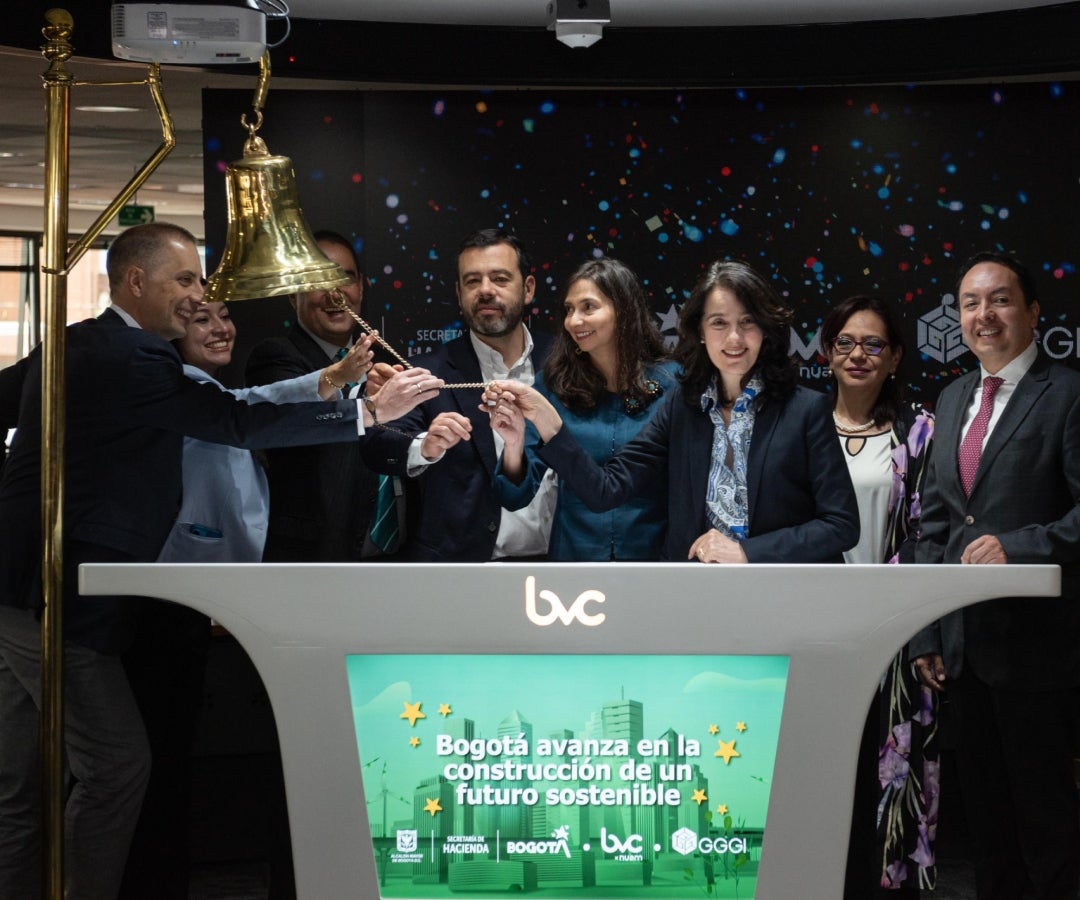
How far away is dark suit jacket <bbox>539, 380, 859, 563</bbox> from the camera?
9.93 ft

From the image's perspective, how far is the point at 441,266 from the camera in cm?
491

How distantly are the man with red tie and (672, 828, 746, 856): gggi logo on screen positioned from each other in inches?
45.6

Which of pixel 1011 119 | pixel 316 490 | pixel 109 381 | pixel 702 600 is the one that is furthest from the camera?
pixel 1011 119

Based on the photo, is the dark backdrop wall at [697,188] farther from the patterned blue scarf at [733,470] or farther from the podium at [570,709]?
the podium at [570,709]


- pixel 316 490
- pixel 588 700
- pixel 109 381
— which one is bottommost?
pixel 588 700

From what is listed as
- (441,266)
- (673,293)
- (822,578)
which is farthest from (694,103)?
(822,578)

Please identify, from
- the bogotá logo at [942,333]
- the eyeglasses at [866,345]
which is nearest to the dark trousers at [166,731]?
the eyeglasses at [866,345]

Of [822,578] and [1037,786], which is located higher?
[822,578]

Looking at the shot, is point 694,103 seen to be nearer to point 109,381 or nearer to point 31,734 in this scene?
point 109,381

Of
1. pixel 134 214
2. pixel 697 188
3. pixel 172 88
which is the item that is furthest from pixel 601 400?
pixel 134 214

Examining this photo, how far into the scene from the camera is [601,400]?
3521 millimetres

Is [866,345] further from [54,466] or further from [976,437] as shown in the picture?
Result: [54,466]

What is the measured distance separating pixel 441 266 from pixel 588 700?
2912 mm

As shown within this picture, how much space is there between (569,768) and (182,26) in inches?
70.4
